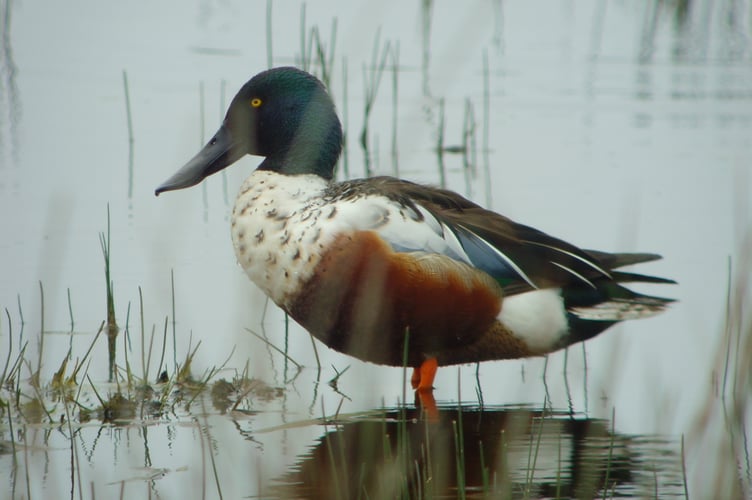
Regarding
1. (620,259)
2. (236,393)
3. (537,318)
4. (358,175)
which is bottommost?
(236,393)

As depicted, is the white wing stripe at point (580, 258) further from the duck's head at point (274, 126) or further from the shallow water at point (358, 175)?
the duck's head at point (274, 126)

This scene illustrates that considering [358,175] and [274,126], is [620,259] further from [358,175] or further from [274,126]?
[358,175]

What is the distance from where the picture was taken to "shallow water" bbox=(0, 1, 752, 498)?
3967 mm

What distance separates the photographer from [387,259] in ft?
14.5

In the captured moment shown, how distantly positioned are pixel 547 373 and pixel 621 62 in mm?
5488

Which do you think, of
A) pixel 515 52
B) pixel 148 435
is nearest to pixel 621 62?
pixel 515 52

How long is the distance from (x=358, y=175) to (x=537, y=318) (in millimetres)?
2924

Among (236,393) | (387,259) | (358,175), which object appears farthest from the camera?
(358,175)

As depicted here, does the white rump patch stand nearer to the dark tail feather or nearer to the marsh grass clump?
the dark tail feather

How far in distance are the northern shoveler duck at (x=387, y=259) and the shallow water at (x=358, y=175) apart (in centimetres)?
19

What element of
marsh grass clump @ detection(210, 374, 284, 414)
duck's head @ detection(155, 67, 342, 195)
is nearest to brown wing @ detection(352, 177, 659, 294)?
duck's head @ detection(155, 67, 342, 195)

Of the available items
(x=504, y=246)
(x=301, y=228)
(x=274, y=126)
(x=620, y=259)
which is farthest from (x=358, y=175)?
(x=301, y=228)

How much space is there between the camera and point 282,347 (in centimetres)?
523

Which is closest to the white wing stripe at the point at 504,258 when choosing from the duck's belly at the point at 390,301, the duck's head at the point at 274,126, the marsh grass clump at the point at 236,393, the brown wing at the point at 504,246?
the brown wing at the point at 504,246
